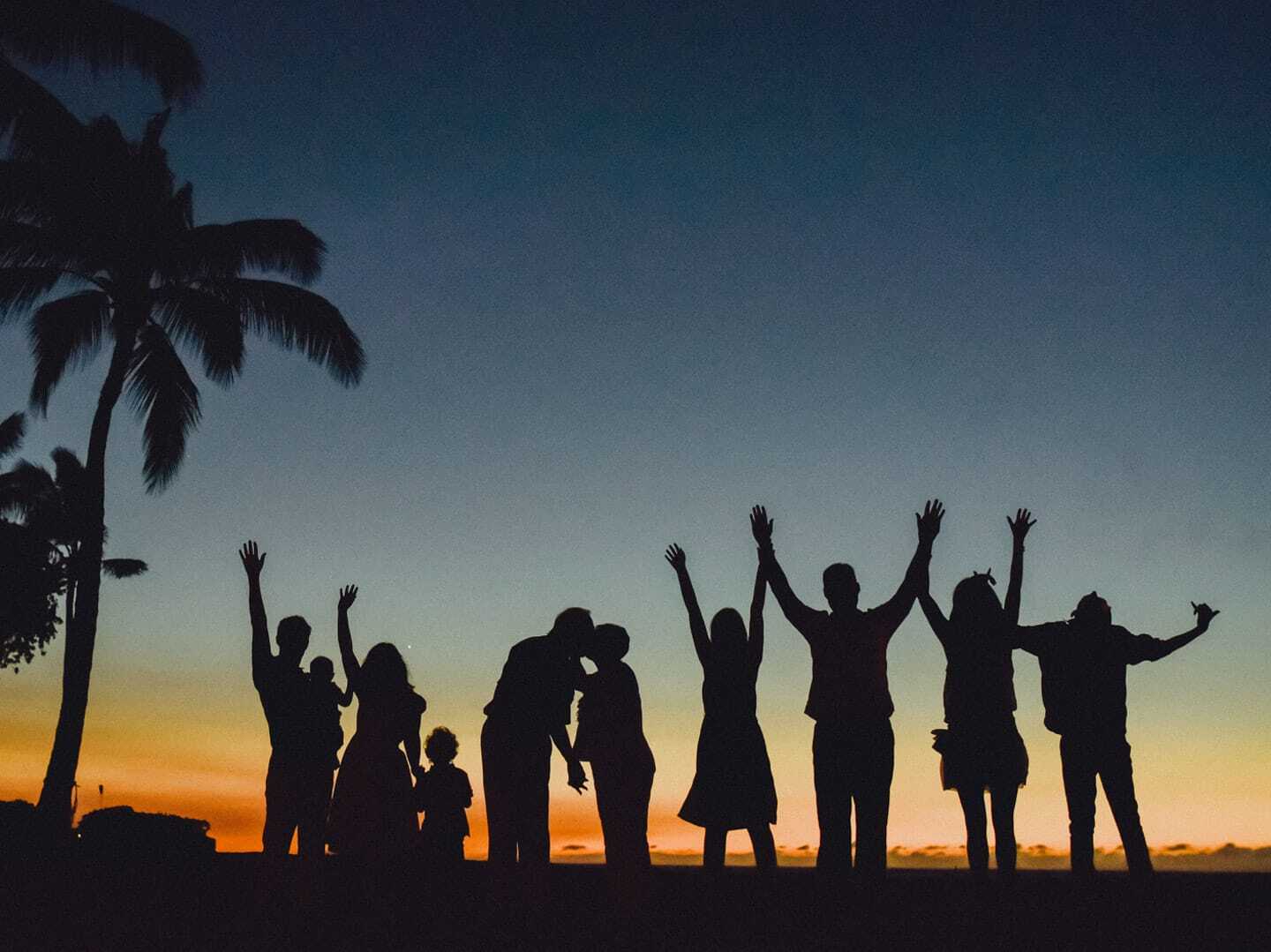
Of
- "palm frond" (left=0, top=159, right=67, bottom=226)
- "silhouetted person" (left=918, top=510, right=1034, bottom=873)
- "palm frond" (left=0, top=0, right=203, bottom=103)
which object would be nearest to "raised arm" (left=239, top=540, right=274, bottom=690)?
"silhouetted person" (left=918, top=510, right=1034, bottom=873)

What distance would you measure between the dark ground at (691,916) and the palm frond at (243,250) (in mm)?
11570

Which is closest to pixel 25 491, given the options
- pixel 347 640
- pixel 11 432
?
pixel 11 432

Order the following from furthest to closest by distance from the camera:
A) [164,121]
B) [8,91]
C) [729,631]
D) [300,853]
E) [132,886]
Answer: [164,121] → [8,91] → [132,886] → [300,853] → [729,631]

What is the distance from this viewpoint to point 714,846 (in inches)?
271

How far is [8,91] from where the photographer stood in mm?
14547

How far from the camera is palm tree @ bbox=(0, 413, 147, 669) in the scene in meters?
22.0

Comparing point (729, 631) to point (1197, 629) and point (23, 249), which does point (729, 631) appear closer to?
point (1197, 629)

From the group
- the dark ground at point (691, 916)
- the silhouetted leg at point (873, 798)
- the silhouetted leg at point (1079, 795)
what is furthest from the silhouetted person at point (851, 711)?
the silhouetted leg at point (1079, 795)

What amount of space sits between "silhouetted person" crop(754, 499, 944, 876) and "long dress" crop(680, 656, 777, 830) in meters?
0.65

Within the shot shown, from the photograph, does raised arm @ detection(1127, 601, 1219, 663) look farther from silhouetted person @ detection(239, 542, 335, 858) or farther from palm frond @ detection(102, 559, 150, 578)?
palm frond @ detection(102, 559, 150, 578)

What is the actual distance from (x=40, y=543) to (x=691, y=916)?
19.8 metres

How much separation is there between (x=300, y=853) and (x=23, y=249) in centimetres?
1347

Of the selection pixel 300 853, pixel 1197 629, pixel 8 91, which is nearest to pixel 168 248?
pixel 8 91

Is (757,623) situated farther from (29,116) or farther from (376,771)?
(29,116)
